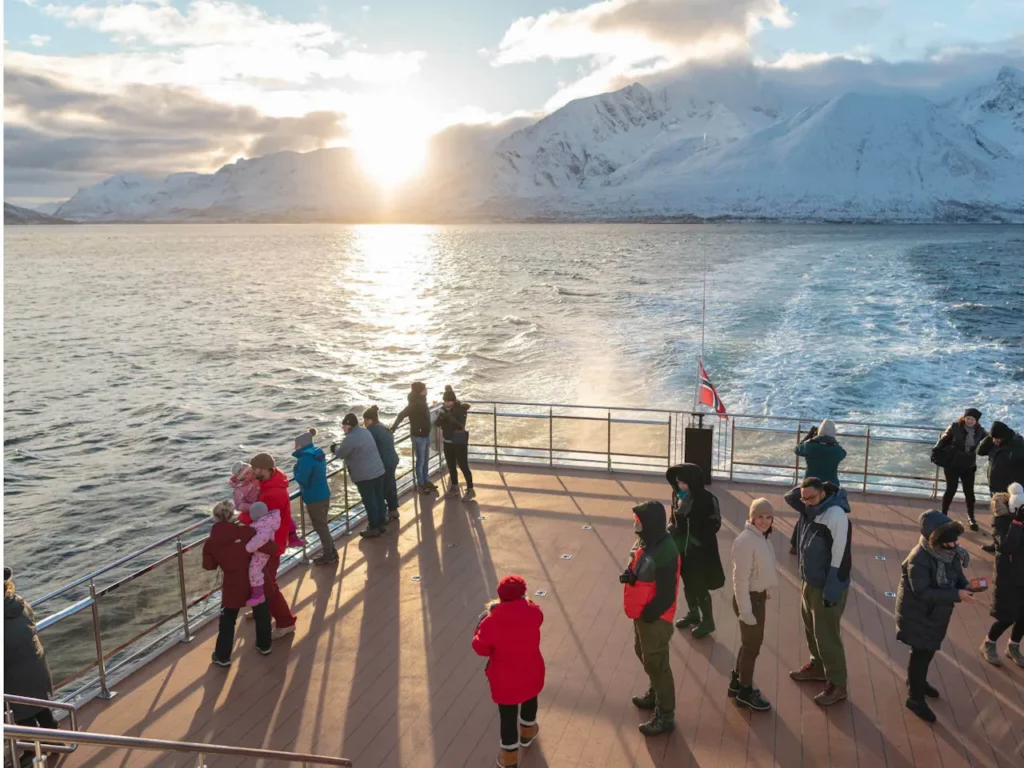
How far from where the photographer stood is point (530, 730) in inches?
219

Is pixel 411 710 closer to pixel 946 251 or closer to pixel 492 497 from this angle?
pixel 492 497

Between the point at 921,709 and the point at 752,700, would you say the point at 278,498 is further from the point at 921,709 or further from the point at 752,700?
the point at 921,709

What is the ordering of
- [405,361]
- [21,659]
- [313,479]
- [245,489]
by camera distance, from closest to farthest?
[21,659]
[245,489]
[313,479]
[405,361]

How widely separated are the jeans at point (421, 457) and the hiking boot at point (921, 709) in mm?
6348

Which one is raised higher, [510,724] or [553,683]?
[510,724]

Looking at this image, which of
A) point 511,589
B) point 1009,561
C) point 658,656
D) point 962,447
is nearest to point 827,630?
point 658,656

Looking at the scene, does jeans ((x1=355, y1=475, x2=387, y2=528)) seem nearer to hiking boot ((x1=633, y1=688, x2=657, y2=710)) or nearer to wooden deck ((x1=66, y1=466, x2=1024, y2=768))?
wooden deck ((x1=66, y1=466, x2=1024, y2=768))

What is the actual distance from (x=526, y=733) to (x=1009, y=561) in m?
4.00

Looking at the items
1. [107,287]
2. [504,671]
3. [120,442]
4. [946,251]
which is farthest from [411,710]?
[946,251]

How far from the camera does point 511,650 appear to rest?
4.96 metres

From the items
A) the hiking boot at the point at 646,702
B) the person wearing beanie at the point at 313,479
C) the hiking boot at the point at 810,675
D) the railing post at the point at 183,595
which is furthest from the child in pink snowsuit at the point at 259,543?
the hiking boot at the point at 810,675

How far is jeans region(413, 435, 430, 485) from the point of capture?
10502 mm

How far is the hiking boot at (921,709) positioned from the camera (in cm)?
586

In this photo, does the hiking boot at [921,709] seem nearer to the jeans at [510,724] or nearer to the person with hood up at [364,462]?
the jeans at [510,724]
